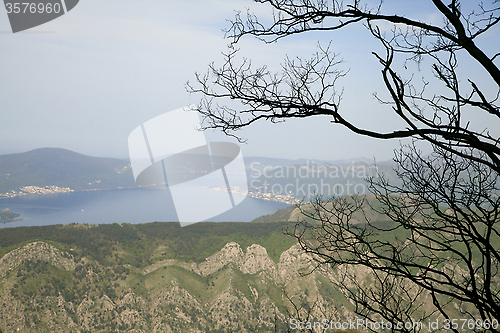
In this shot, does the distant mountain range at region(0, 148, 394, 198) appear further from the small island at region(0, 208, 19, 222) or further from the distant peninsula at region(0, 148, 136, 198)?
the small island at region(0, 208, 19, 222)

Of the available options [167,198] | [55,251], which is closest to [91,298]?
[55,251]

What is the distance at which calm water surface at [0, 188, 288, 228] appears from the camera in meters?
128

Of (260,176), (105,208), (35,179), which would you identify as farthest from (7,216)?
(260,176)

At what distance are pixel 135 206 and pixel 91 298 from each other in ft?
309

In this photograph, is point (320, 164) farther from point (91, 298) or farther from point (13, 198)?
point (13, 198)

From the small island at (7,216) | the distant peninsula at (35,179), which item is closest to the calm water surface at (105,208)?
the small island at (7,216)

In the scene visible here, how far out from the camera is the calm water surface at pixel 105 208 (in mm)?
128125

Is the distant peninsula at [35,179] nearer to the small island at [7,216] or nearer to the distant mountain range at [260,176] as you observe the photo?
the distant mountain range at [260,176]

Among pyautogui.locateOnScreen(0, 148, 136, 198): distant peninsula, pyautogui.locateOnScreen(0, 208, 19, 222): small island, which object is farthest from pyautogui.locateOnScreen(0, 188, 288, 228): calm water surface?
pyautogui.locateOnScreen(0, 148, 136, 198): distant peninsula

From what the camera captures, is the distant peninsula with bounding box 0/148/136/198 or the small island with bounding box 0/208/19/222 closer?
the small island with bounding box 0/208/19/222

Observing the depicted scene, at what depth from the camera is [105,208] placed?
147500mm

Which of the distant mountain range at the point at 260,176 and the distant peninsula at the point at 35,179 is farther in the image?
the distant peninsula at the point at 35,179

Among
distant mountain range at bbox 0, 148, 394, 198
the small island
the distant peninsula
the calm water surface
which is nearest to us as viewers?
the small island

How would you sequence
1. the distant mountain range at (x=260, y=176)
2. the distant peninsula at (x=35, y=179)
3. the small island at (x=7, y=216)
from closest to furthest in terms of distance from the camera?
the small island at (x=7, y=216), the distant mountain range at (x=260, y=176), the distant peninsula at (x=35, y=179)
